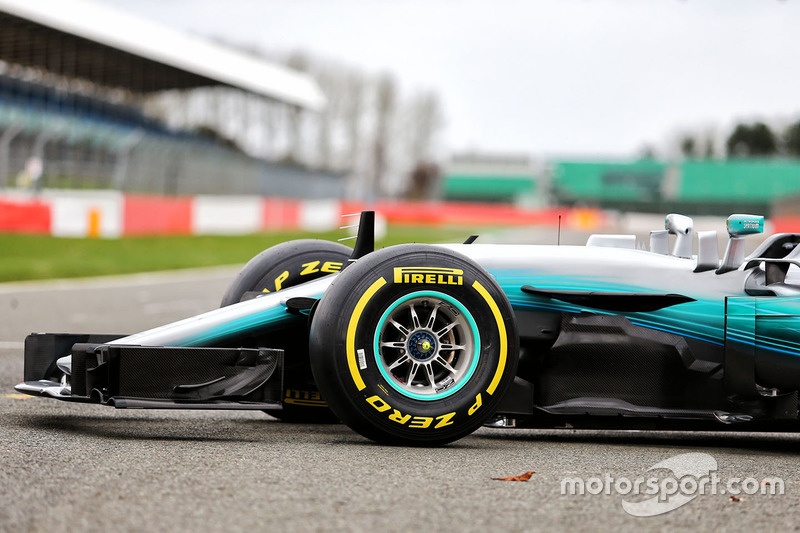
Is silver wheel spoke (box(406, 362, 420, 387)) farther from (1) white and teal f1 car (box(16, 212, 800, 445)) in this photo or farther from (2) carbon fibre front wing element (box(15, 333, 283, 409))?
(2) carbon fibre front wing element (box(15, 333, 283, 409))

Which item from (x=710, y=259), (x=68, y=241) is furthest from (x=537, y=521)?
(x=68, y=241)

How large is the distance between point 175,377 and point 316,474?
87cm

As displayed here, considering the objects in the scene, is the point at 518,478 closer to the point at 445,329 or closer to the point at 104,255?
the point at 445,329

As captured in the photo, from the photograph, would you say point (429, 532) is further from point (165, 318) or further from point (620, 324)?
point (165, 318)

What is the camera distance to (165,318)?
1061 cm

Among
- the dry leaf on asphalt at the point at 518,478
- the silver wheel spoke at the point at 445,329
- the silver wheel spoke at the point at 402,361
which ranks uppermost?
the silver wheel spoke at the point at 445,329

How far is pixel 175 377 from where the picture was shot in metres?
4.16

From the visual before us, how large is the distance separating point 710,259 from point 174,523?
2.68m

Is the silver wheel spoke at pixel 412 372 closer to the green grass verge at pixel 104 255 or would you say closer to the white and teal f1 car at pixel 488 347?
the white and teal f1 car at pixel 488 347

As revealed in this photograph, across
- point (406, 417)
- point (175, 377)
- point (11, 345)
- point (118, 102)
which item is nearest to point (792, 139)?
point (118, 102)

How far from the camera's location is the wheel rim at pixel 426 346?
164 inches

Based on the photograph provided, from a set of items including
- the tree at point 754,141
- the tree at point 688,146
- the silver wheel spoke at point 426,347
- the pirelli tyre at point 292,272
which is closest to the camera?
the silver wheel spoke at point 426,347

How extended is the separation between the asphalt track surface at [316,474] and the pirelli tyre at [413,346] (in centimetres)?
14

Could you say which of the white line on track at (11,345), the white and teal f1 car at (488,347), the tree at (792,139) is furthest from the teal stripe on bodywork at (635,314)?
the tree at (792,139)
